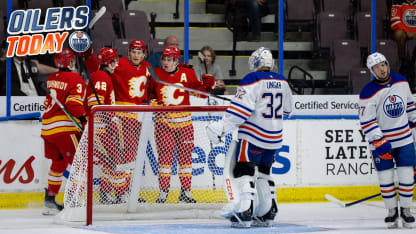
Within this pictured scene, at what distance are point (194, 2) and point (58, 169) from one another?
233 centimetres

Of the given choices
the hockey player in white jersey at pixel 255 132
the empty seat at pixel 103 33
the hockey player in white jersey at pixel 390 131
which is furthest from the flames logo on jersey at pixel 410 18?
the hockey player in white jersey at pixel 255 132

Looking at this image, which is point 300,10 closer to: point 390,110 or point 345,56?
point 345,56

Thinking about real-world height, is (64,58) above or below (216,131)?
above

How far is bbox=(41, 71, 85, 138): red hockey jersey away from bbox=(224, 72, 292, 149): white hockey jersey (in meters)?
1.50

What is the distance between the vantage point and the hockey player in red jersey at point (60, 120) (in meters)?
6.20

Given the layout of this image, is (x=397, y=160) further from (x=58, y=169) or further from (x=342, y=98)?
(x=58, y=169)

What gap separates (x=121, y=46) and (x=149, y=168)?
1647mm

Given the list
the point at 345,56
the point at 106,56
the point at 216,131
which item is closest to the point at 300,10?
the point at 345,56

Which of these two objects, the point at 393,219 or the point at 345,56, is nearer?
the point at 393,219

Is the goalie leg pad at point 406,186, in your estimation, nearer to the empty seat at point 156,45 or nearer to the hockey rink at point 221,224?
the hockey rink at point 221,224

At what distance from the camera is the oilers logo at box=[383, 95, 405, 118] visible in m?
5.41

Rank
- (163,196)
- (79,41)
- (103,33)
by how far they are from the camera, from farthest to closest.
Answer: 1. (103,33)
2. (79,41)
3. (163,196)

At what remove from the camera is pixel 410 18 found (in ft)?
26.4

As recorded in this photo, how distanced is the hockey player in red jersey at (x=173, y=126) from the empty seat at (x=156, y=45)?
0.85 meters
